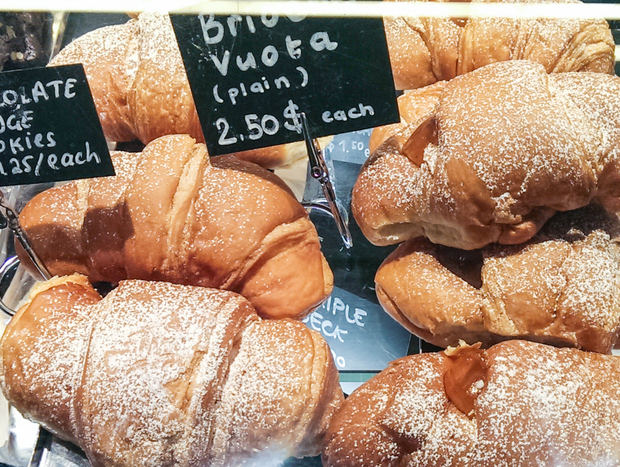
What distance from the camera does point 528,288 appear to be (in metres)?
1.08

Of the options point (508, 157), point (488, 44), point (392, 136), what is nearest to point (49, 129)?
point (392, 136)

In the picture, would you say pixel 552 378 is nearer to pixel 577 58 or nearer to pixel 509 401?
pixel 509 401

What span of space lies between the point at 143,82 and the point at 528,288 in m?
1.01

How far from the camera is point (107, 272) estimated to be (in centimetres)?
124

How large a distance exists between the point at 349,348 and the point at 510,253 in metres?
0.51

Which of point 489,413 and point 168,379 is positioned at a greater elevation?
point 168,379

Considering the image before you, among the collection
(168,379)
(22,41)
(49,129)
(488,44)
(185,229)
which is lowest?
(168,379)

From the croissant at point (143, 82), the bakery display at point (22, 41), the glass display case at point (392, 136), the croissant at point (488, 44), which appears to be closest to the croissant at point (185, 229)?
the glass display case at point (392, 136)

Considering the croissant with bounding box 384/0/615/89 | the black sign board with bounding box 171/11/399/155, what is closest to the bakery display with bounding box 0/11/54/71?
the black sign board with bounding box 171/11/399/155

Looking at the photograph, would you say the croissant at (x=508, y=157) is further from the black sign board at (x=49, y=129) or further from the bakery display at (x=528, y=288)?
the black sign board at (x=49, y=129)

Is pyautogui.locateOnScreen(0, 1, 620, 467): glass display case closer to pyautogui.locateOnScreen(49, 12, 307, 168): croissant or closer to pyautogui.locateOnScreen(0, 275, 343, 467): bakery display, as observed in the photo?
pyautogui.locateOnScreen(49, 12, 307, 168): croissant

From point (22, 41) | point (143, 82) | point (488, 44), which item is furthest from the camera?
point (22, 41)

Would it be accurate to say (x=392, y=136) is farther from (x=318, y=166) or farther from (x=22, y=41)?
(x=22, y=41)

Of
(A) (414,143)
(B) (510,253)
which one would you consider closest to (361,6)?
(A) (414,143)
